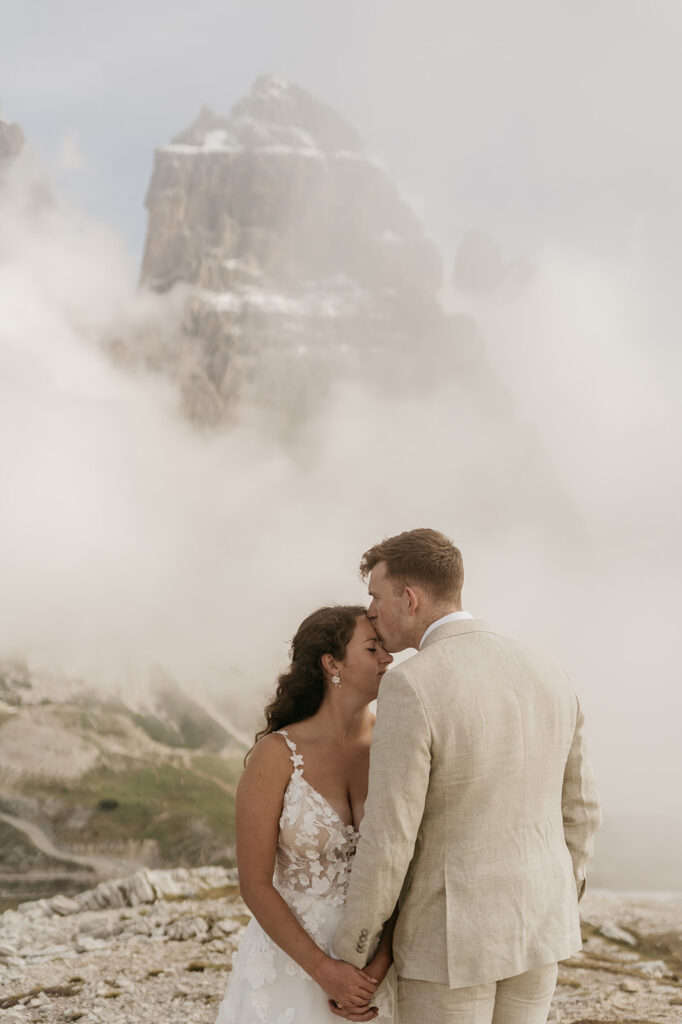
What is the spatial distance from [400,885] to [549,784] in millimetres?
1106

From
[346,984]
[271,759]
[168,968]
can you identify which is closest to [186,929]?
[168,968]

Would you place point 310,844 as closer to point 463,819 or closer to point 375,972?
point 375,972

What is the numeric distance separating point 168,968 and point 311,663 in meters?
14.1

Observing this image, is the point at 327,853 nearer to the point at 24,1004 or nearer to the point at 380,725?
the point at 380,725

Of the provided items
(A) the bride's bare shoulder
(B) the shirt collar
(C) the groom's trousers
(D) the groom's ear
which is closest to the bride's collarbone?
(A) the bride's bare shoulder

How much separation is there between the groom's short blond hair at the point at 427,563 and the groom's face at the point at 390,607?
Result: 6cm

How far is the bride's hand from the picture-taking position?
504cm

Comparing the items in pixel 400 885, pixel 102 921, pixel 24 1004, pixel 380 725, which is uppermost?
pixel 380 725

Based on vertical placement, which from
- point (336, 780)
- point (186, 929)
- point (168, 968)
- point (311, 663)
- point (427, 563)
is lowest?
point (186, 929)

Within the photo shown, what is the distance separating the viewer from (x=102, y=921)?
23.7 m

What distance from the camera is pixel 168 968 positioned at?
1703 centimetres

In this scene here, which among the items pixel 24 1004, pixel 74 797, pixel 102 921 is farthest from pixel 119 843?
pixel 24 1004

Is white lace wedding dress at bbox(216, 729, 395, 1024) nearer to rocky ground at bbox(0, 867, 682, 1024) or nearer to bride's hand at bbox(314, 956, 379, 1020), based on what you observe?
bride's hand at bbox(314, 956, 379, 1020)

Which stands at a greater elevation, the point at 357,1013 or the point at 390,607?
the point at 390,607
